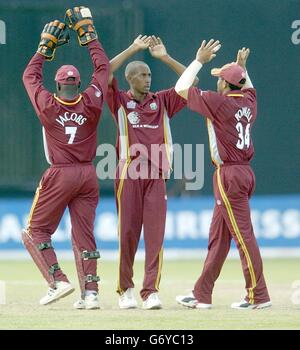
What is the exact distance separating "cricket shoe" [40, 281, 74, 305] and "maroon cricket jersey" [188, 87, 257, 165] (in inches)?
71.0

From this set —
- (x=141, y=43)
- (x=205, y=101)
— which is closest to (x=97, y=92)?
(x=141, y=43)

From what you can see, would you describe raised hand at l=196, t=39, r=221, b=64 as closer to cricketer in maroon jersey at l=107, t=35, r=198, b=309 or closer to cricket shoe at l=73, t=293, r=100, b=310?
cricketer in maroon jersey at l=107, t=35, r=198, b=309

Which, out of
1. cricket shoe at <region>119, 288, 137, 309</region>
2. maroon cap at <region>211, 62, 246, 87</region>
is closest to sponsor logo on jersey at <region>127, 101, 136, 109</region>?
maroon cap at <region>211, 62, 246, 87</region>

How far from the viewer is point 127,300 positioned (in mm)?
11328

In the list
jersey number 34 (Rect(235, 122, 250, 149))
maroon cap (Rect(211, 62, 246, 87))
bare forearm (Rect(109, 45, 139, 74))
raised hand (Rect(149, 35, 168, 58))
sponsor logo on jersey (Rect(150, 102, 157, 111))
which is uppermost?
raised hand (Rect(149, 35, 168, 58))

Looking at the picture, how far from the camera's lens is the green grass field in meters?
9.97

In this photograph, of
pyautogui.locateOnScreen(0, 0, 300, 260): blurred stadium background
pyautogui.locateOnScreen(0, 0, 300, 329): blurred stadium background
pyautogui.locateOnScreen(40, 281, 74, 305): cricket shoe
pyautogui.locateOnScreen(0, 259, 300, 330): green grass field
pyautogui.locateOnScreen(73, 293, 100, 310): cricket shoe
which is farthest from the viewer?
pyautogui.locateOnScreen(0, 0, 300, 260): blurred stadium background

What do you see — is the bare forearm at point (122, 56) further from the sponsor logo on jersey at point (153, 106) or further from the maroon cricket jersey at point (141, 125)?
the sponsor logo on jersey at point (153, 106)

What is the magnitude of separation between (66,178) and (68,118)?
0.55 m

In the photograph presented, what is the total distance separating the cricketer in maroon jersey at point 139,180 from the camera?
11398 mm

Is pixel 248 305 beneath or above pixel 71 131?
beneath

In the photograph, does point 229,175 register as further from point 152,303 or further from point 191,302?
point 152,303

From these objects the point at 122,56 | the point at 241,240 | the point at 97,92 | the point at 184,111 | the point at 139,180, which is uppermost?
the point at 122,56
